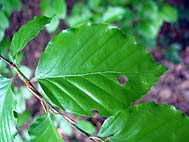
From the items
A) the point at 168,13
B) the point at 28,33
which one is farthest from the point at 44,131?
the point at 168,13

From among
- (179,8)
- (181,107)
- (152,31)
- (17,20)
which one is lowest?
(181,107)

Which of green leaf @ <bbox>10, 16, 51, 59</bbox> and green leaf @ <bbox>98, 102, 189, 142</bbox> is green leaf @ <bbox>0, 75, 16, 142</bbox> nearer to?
green leaf @ <bbox>10, 16, 51, 59</bbox>

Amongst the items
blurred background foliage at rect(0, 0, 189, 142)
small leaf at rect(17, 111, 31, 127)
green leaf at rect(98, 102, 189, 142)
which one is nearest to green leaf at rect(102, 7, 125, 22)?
blurred background foliage at rect(0, 0, 189, 142)

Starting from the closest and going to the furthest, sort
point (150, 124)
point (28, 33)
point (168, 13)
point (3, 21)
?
point (150, 124) → point (28, 33) → point (3, 21) → point (168, 13)

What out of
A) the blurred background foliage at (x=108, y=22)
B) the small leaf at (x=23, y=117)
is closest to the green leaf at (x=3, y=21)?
the blurred background foliage at (x=108, y=22)

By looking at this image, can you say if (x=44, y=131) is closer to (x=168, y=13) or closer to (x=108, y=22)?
(x=108, y=22)

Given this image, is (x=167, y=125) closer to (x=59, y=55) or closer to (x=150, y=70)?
(x=150, y=70)

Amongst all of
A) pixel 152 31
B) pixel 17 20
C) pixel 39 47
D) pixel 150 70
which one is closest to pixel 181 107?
pixel 152 31
